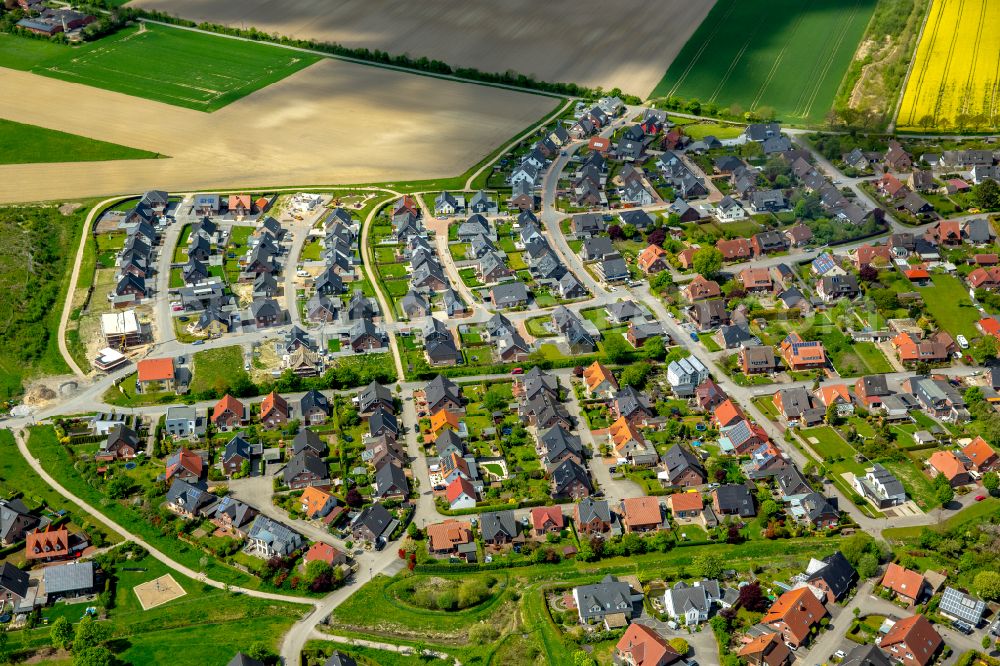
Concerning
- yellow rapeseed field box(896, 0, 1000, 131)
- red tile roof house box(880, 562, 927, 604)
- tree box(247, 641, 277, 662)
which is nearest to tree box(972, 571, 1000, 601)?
red tile roof house box(880, 562, 927, 604)

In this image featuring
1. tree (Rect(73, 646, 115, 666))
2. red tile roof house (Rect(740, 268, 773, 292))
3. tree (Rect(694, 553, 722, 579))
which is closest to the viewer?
tree (Rect(73, 646, 115, 666))

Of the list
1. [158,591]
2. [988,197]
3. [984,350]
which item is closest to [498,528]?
[158,591]

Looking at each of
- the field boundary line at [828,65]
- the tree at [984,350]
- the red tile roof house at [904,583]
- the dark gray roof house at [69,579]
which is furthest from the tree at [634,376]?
the field boundary line at [828,65]

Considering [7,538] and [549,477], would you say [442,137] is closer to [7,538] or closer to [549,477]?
[549,477]

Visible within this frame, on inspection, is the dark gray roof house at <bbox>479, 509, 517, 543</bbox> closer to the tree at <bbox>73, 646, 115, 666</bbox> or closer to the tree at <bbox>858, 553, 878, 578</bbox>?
the tree at <bbox>858, 553, 878, 578</bbox>

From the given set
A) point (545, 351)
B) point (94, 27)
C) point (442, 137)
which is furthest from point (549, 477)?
point (94, 27)

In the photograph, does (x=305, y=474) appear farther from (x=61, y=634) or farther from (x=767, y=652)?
(x=767, y=652)
